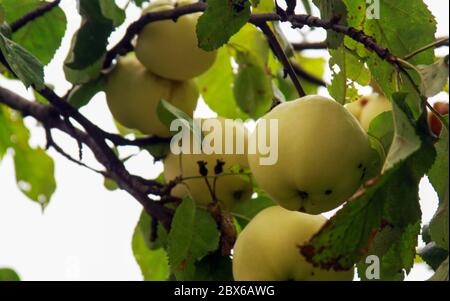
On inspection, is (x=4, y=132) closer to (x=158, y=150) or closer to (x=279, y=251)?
(x=158, y=150)

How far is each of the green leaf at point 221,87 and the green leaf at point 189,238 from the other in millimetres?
542

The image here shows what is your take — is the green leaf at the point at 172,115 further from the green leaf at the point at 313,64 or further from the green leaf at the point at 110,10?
the green leaf at the point at 313,64

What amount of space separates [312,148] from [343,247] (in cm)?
19

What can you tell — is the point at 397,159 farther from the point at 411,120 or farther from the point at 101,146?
the point at 101,146

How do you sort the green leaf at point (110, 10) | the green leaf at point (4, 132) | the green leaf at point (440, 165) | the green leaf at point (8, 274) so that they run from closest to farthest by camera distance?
the green leaf at point (440, 165) < the green leaf at point (110, 10) < the green leaf at point (8, 274) < the green leaf at point (4, 132)

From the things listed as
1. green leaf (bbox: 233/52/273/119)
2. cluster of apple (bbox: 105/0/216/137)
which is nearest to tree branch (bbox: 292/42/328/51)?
green leaf (bbox: 233/52/273/119)

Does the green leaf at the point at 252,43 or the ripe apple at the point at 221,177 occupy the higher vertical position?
the green leaf at the point at 252,43

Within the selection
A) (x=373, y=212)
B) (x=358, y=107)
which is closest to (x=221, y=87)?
(x=358, y=107)

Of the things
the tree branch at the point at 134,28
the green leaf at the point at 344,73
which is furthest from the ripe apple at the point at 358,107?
the green leaf at the point at 344,73

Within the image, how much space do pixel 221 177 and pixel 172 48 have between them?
0.25m

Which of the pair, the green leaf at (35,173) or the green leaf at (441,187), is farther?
the green leaf at (35,173)

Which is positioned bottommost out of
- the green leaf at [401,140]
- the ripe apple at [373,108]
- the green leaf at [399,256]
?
the green leaf at [399,256]

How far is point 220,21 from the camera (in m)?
1.13

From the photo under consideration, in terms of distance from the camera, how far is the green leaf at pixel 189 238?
1273 mm
